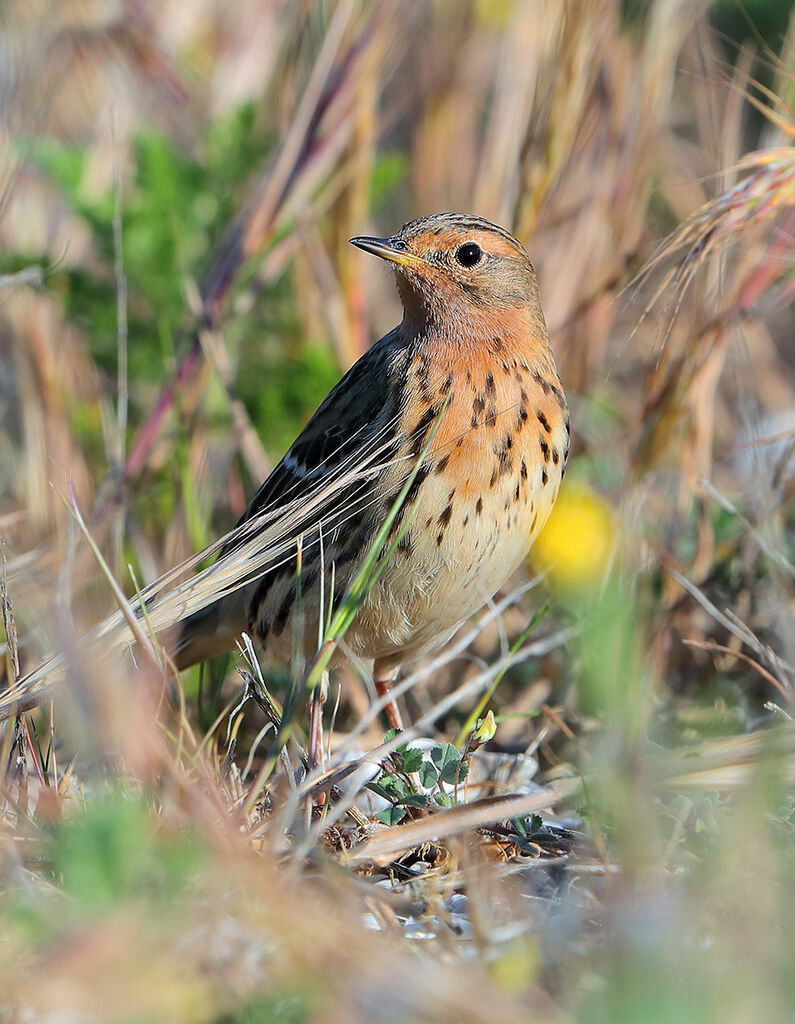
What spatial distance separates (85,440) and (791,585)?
277 cm

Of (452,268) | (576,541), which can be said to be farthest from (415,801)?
(452,268)

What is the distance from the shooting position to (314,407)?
192 inches

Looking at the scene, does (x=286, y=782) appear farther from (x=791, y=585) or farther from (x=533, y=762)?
(x=791, y=585)

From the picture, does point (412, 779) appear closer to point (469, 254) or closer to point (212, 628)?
point (212, 628)

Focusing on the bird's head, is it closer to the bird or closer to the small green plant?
the bird

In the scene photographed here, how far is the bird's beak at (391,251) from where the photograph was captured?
150 inches

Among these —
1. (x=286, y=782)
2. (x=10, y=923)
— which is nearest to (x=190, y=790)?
(x=10, y=923)

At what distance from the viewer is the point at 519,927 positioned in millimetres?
2318

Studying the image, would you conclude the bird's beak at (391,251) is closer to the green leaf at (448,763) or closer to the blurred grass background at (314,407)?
the blurred grass background at (314,407)

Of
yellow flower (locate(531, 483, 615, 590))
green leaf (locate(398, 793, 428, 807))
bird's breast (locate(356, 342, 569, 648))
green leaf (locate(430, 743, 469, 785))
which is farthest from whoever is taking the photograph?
yellow flower (locate(531, 483, 615, 590))

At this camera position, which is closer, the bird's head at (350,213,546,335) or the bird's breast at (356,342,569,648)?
the bird's breast at (356,342,569,648)

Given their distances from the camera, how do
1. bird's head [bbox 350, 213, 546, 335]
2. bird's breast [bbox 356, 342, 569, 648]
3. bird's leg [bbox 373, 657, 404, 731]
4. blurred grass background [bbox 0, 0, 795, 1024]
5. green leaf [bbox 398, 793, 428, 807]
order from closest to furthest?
blurred grass background [bbox 0, 0, 795, 1024]
green leaf [bbox 398, 793, 428, 807]
bird's breast [bbox 356, 342, 569, 648]
bird's head [bbox 350, 213, 546, 335]
bird's leg [bbox 373, 657, 404, 731]

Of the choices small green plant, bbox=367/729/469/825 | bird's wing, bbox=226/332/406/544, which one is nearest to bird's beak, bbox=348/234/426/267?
bird's wing, bbox=226/332/406/544

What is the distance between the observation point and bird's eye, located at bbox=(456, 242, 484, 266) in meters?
3.88
